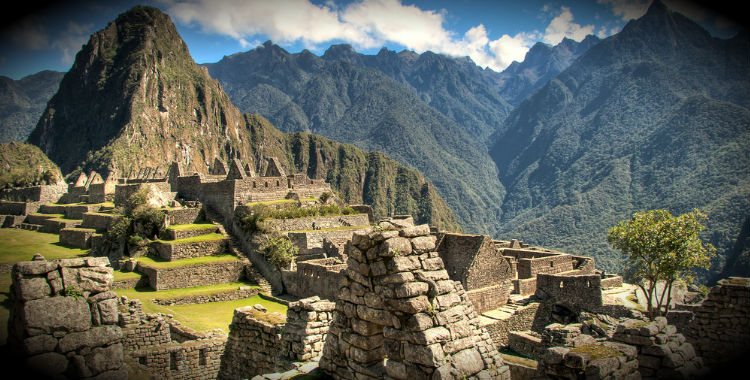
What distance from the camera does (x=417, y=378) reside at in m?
5.38

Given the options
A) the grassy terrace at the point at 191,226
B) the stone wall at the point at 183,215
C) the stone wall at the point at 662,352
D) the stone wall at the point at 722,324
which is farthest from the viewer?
the stone wall at the point at 183,215

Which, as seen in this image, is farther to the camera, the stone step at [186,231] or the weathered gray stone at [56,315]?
the stone step at [186,231]

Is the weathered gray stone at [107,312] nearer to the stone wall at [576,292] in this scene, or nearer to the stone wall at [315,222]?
the stone wall at [576,292]

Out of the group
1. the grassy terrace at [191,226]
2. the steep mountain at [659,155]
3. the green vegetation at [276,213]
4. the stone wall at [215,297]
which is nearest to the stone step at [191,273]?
the stone wall at [215,297]

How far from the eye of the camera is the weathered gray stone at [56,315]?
5527mm

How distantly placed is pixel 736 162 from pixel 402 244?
389 feet

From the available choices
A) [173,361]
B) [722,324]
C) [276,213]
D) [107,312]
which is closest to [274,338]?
[173,361]

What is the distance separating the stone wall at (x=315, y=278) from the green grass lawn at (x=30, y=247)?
11213 millimetres

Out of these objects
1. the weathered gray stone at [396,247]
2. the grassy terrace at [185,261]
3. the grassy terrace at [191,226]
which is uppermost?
the weathered gray stone at [396,247]

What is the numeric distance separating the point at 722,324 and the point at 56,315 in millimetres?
12138

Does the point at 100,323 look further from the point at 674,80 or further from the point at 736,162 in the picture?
the point at 674,80

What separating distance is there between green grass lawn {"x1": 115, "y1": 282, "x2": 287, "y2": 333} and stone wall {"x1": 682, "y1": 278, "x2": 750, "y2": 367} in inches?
506

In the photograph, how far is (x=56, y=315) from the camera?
5719mm

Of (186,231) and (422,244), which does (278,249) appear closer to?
(186,231)
